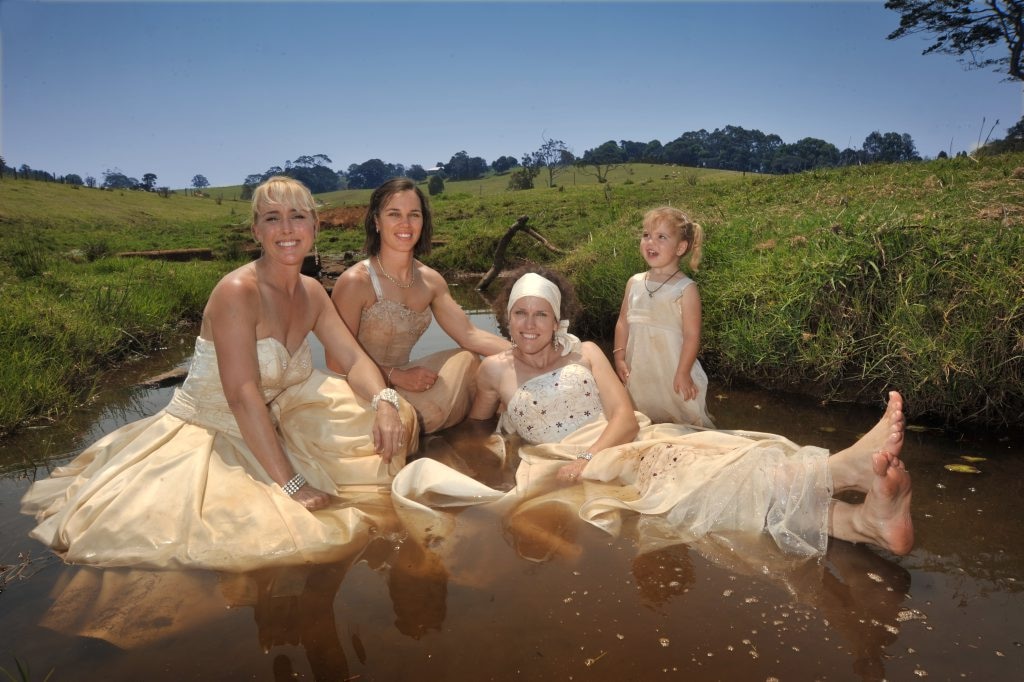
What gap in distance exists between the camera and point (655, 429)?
4562 mm

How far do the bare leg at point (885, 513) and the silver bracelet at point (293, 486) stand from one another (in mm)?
2921

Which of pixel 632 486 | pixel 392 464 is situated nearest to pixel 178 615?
pixel 392 464

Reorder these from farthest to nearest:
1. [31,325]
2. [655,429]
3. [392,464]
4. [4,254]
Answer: [4,254] → [31,325] → [655,429] → [392,464]

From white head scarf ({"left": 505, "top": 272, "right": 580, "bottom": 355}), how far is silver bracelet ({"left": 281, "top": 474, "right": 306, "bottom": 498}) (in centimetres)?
177

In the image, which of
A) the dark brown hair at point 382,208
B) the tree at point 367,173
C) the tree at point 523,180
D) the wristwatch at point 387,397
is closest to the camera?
the wristwatch at point 387,397

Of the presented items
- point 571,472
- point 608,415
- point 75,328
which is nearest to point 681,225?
point 608,415

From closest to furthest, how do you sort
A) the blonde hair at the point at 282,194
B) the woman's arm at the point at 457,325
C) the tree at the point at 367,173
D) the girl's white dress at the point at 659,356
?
the blonde hair at the point at 282,194
the girl's white dress at the point at 659,356
the woman's arm at the point at 457,325
the tree at the point at 367,173

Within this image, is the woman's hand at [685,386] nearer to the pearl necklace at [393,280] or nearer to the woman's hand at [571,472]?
the woman's hand at [571,472]

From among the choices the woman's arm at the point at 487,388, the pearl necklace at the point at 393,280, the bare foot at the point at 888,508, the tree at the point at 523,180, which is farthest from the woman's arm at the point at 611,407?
the tree at the point at 523,180

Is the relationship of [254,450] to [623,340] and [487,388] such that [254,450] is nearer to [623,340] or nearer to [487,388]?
[487,388]

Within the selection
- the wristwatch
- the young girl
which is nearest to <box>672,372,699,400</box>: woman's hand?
the young girl

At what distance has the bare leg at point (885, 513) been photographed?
9.80ft

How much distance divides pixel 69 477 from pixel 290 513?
1.74 metres

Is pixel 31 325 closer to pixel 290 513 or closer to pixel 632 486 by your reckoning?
pixel 290 513
